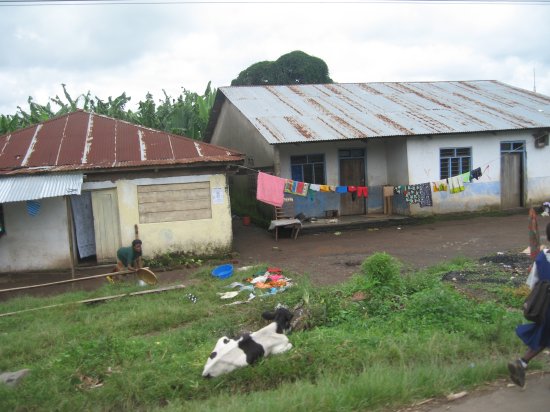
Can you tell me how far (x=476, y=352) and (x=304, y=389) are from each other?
209cm

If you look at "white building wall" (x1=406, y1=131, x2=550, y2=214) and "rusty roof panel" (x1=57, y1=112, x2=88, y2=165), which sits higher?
"rusty roof panel" (x1=57, y1=112, x2=88, y2=165)

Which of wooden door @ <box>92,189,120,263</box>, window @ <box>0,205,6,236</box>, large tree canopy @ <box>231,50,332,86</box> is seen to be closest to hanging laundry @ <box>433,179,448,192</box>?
wooden door @ <box>92,189,120,263</box>

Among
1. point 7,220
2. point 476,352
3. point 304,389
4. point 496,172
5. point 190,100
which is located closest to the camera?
point 304,389

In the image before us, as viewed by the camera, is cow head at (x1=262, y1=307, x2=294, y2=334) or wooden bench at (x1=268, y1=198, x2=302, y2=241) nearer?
cow head at (x1=262, y1=307, x2=294, y2=334)

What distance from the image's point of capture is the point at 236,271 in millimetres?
10383

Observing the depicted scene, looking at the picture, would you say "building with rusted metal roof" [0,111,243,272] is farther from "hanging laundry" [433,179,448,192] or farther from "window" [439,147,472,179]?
"window" [439,147,472,179]

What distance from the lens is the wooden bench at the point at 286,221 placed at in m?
14.4

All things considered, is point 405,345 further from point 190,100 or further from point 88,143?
point 190,100

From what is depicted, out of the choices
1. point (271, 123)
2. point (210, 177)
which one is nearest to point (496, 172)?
point (271, 123)

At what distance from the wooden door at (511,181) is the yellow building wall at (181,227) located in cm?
1087

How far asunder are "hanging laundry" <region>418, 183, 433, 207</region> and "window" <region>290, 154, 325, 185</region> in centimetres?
341

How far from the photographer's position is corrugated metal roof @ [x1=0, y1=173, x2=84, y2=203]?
10495 millimetres

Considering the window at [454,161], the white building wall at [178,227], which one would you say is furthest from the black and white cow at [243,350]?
the window at [454,161]

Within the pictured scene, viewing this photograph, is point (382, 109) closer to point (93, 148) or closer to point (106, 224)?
point (93, 148)
